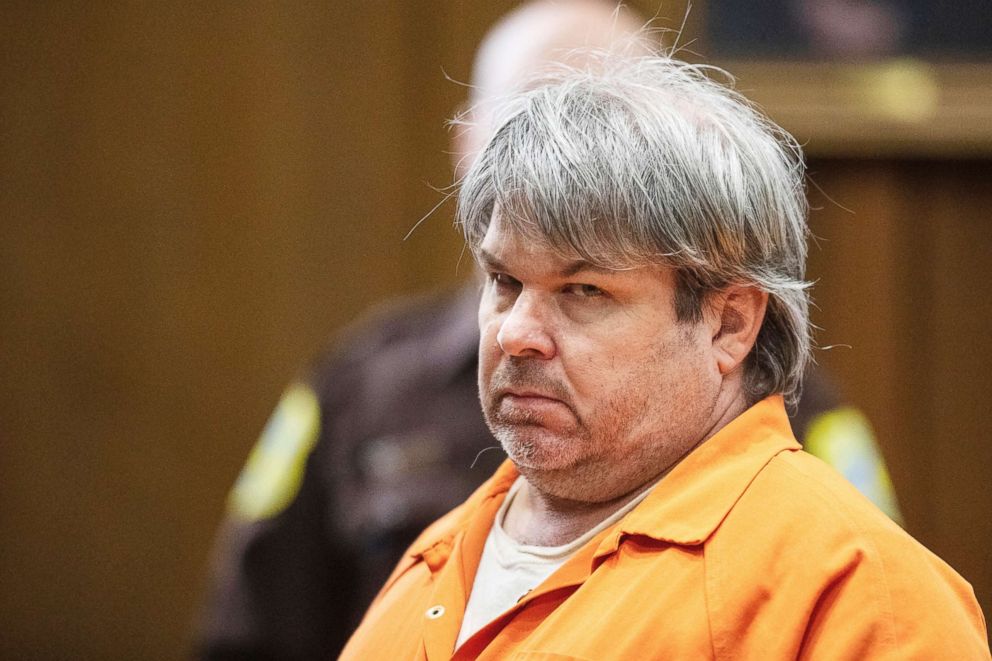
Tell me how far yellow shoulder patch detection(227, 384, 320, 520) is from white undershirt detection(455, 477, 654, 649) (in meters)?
0.89

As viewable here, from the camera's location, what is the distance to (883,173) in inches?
98.0

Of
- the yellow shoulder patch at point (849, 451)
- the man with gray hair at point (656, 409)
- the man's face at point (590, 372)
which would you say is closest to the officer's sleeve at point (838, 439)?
the yellow shoulder patch at point (849, 451)

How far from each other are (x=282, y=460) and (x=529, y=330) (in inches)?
43.7

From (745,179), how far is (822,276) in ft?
4.76

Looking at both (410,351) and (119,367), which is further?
(119,367)

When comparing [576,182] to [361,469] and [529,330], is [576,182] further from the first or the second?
[361,469]

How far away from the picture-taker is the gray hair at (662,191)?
1117mm

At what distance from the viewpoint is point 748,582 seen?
1.02 metres

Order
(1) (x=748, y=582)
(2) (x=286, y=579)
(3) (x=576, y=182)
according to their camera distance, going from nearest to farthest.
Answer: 1. (1) (x=748, y=582)
2. (3) (x=576, y=182)
3. (2) (x=286, y=579)

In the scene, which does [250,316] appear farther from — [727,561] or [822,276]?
[727,561]

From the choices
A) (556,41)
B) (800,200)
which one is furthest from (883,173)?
(800,200)

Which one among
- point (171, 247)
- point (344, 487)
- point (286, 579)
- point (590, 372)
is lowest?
point (286, 579)

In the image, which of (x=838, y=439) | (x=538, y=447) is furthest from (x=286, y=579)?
(x=538, y=447)

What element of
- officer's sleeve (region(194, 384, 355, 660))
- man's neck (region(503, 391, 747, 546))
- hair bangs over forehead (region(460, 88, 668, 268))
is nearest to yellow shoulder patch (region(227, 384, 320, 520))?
officer's sleeve (region(194, 384, 355, 660))
